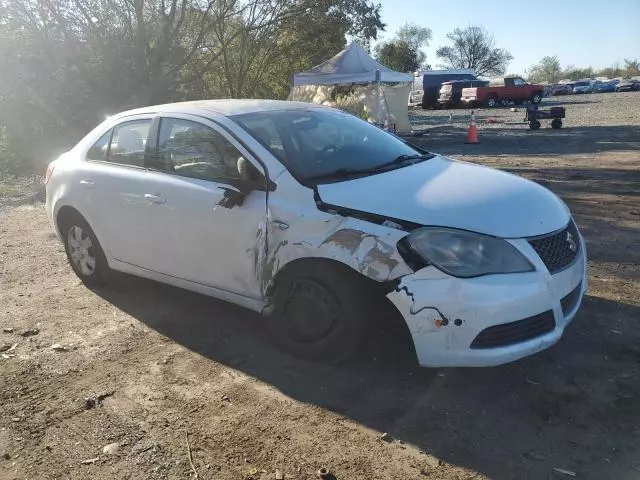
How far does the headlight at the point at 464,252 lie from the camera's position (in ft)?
10.1

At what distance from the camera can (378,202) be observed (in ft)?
11.0

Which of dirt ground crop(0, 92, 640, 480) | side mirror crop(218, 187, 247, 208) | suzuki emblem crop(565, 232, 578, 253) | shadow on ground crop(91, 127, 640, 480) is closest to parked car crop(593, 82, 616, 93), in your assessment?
dirt ground crop(0, 92, 640, 480)

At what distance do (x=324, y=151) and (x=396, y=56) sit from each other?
62.3 m

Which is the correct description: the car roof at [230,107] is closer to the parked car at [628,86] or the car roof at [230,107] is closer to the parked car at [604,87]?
the parked car at [628,86]

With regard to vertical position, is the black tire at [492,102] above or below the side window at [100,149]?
above

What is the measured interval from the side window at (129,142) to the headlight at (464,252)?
2.40 metres

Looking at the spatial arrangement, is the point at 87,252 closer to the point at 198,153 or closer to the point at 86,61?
the point at 198,153

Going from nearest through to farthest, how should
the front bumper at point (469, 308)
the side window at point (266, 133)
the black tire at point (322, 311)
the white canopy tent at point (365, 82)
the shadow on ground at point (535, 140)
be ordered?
the front bumper at point (469, 308)
the black tire at point (322, 311)
the side window at point (266, 133)
the shadow on ground at point (535, 140)
the white canopy tent at point (365, 82)

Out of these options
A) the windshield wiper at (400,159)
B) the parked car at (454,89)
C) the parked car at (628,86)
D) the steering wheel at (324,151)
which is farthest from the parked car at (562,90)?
the steering wheel at (324,151)

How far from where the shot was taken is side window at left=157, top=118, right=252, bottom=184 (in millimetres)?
3859

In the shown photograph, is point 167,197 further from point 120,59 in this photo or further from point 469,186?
point 120,59

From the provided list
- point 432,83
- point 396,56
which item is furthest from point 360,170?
point 396,56

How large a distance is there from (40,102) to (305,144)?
46.2 ft

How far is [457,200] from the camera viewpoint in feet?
11.1
